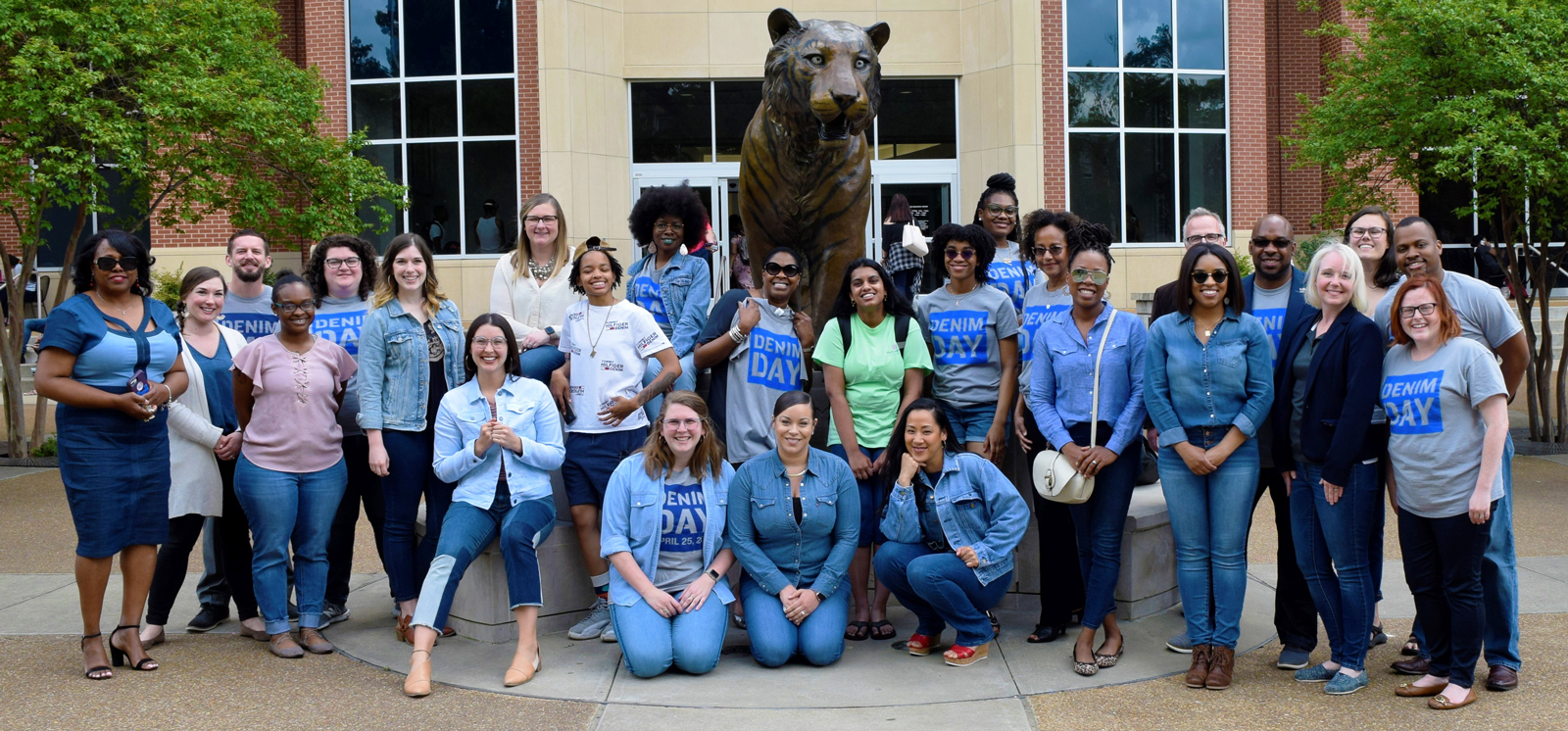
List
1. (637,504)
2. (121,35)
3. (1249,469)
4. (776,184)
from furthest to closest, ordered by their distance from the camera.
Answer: (121,35) < (776,184) < (637,504) < (1249,469)

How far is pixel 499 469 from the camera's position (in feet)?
17.2

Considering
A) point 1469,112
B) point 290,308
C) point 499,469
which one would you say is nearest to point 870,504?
point 499,469

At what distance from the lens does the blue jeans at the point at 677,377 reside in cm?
570

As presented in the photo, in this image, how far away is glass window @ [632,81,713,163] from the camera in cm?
1872

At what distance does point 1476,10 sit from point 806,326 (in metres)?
8.47

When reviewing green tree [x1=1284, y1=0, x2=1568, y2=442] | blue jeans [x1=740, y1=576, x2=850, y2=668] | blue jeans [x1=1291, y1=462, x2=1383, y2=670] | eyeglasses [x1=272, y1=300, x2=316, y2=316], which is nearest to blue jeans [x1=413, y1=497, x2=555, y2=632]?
blue jeans [x1=740, y1=576, x2=850, y2=668]

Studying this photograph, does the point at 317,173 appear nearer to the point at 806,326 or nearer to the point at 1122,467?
the point at 806,326

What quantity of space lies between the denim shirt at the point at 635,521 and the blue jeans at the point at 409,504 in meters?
0.76

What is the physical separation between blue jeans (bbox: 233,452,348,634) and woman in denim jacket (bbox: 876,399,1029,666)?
97.7 inches

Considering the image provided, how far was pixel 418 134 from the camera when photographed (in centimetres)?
1875

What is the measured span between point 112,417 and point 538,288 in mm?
1925

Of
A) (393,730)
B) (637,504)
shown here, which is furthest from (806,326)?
(393,730)

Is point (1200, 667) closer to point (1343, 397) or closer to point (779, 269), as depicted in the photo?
point (1343, 397)

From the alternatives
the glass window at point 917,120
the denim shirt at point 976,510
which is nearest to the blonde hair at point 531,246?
the denim shirt at point 976,510
